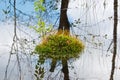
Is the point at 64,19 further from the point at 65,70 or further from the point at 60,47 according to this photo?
the point at 65,70

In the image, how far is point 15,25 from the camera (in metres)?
1.80

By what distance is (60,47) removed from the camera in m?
2.57

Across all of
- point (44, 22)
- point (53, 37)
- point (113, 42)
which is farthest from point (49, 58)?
point (113, 42)

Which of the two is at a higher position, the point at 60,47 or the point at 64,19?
the point at 64,19

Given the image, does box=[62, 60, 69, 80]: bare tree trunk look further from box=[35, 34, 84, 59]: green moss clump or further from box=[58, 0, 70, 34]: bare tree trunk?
box=[58, 0, 70, 34]: bare tree trunk

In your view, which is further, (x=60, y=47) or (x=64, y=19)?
(x=64, y=19)

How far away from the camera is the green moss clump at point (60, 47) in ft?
8.21

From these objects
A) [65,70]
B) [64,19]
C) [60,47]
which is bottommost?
[65,70]

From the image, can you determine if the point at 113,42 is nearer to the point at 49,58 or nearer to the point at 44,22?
the point at 44,22

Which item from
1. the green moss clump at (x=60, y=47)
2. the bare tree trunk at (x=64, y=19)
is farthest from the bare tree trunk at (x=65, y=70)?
the bare tree trunk at (x=64, y=19)

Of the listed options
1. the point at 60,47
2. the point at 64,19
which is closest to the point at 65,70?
the point at 60,47

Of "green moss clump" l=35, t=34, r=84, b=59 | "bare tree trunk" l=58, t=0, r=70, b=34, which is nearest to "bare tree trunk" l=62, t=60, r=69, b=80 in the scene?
"green moss clump" l=35, t=34, r=84, b=59

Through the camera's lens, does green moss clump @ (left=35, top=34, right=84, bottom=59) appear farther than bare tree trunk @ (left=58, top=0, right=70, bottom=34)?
No

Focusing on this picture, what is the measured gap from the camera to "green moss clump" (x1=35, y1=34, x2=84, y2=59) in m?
2.50
